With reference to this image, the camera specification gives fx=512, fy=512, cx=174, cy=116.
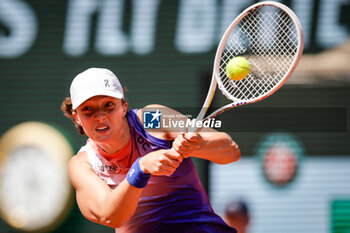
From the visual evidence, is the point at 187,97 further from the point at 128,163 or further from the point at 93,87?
the point at 93,87

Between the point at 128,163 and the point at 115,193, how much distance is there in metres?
0.42

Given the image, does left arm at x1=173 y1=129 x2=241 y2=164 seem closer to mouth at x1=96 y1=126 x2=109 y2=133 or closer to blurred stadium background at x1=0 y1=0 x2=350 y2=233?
mouth at x1=96 y1=126 x2=109 y2=133

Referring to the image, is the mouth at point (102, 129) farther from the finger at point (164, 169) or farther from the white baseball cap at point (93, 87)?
the finger at point (164, 169)

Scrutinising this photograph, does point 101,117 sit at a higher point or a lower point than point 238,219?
higher

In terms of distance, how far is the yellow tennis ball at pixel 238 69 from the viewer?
2.81 m

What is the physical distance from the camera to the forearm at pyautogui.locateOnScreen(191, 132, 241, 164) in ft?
9.04

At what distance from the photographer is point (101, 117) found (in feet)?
8.55

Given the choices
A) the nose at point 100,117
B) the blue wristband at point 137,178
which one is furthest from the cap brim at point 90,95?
the blue wristband at point 137,178

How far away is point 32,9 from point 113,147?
416 cm

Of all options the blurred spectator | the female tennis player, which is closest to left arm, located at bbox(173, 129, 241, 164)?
the female tennis player

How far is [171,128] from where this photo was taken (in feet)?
9.41

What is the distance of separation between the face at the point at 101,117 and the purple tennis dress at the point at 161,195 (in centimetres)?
18

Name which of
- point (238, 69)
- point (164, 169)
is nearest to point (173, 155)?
point (164, 169)

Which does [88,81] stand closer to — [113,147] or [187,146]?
[113,147]
